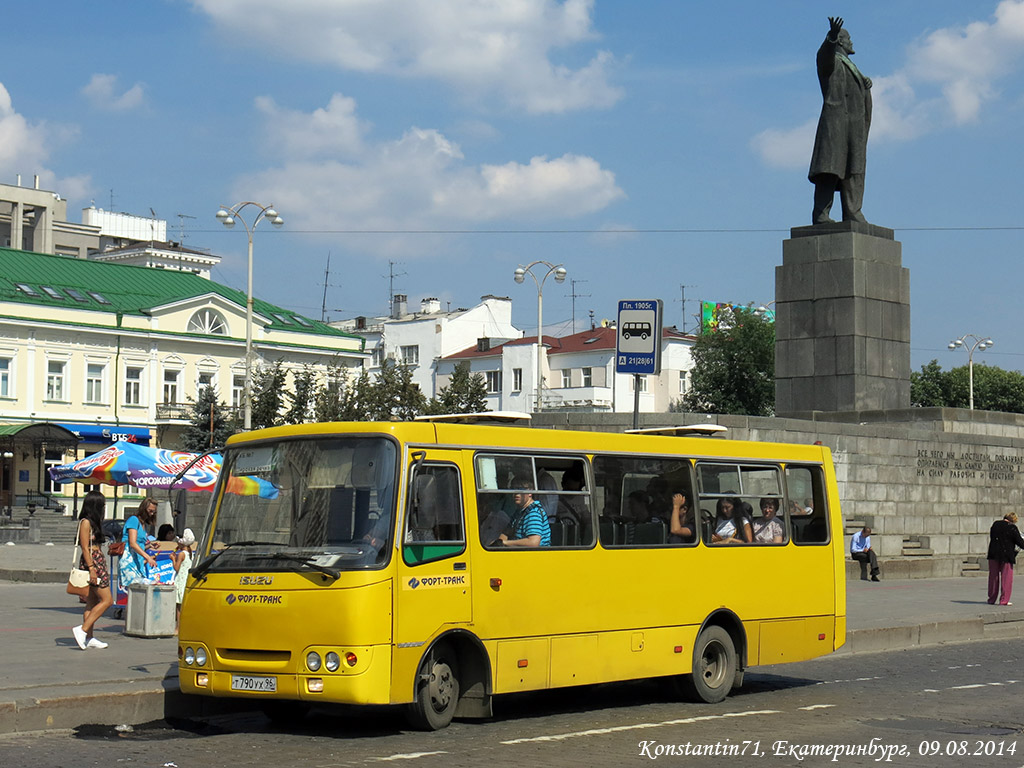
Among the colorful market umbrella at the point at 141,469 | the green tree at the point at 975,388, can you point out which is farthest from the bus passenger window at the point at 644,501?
the green tree at the point at 975,388

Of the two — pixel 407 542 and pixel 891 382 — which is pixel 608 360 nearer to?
pixel 891 382

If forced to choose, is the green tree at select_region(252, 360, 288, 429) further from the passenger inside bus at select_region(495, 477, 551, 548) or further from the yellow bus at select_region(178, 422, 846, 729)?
the passenger inside bus at select_region(495, 477, 551, 548)

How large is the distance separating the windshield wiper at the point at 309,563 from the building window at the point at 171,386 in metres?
62.8

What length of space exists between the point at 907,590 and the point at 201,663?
58.4 ft

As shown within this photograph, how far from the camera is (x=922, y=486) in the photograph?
97.9ft

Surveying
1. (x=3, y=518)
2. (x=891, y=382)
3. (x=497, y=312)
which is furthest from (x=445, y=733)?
(x=497, y=312)

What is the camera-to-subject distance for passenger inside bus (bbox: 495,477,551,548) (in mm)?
11289

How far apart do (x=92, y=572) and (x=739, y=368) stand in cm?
7059

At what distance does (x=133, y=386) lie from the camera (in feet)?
231

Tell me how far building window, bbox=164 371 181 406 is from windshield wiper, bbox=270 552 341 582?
6281 cm

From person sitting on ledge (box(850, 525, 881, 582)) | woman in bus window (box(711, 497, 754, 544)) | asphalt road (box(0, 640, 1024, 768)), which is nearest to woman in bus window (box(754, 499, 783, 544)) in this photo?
woman in bus window (box(711, 497, 754, 544))

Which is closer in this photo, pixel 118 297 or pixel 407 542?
pixel 407 542

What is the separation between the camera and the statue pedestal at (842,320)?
29.2 metres

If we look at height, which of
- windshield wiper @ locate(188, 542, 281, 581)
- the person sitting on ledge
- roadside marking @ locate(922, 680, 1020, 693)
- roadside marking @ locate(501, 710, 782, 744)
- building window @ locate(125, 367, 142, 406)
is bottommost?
roadside marking @ locate(922, 680, 1020, 693)
